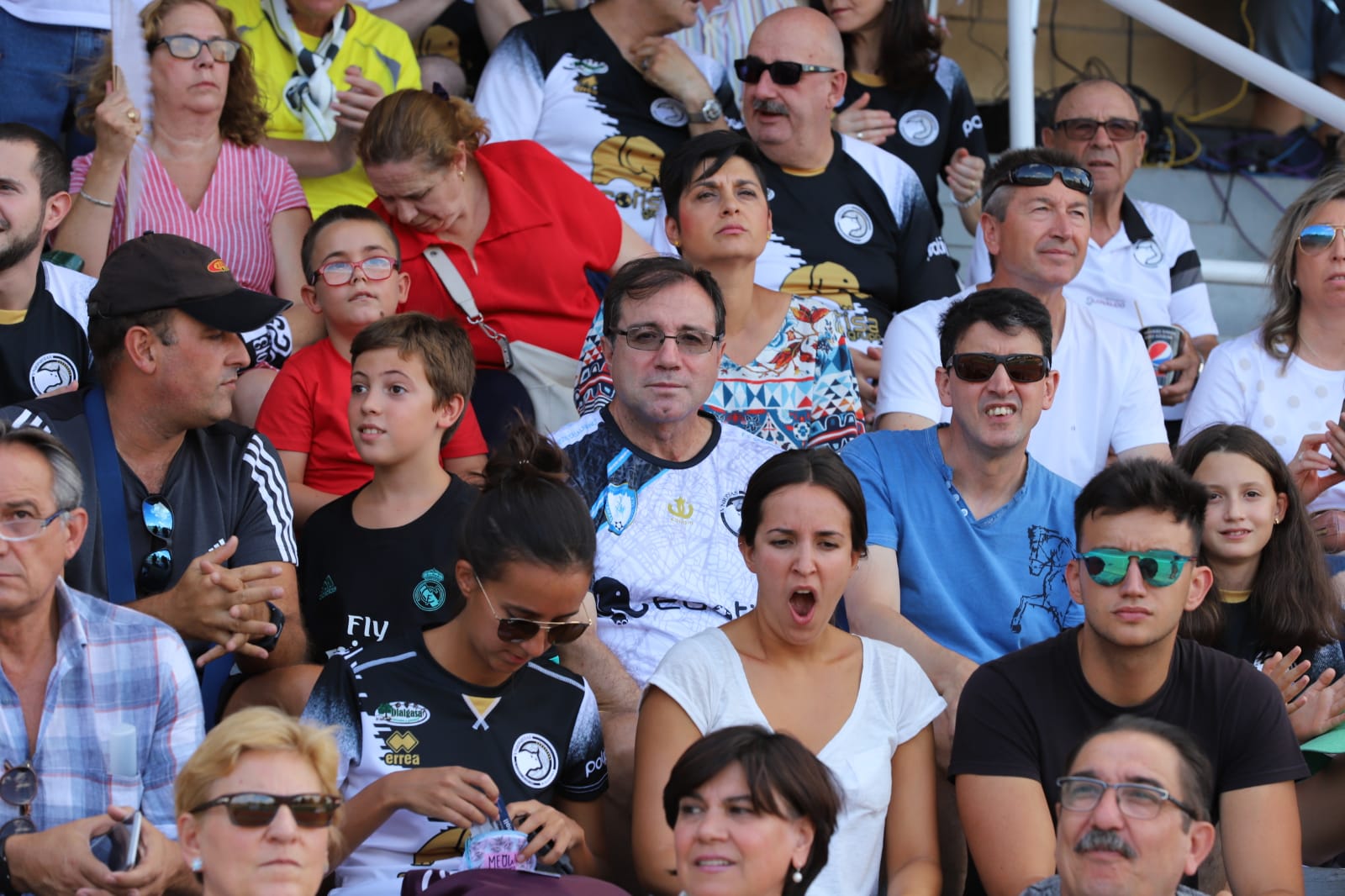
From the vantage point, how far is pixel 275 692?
10.7 ft

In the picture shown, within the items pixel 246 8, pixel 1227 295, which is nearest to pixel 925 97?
pixel 1227 295

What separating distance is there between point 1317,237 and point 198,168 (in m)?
3.02

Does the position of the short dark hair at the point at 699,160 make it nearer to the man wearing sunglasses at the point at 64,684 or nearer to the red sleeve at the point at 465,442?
the red sleeve at the point at 465,442

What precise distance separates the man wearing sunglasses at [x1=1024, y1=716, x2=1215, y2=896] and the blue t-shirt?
960 millimetres

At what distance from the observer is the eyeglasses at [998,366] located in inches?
149

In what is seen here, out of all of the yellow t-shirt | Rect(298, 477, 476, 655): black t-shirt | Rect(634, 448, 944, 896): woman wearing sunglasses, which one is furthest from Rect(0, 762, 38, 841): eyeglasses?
the yellow t-shirt

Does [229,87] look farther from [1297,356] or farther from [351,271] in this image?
[1297,356]

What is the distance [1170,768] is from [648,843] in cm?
90

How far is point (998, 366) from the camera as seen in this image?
3.78 metres

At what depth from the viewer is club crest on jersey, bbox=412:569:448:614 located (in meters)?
3.54

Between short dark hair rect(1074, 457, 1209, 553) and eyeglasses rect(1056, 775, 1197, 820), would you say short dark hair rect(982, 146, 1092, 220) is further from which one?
eyeglasses rect(1056, 775, 1197, 820)

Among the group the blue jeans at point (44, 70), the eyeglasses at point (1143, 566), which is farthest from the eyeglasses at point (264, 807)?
the blue jeans at point (44, 70)

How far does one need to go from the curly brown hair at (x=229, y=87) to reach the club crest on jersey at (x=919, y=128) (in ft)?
7.02

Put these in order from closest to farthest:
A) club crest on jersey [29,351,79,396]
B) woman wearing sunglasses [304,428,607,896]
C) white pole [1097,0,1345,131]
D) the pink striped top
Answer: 1. woman wearing sunglasses [304,428,607,896]
2. club crest on jersey [29,351,79,396]
3. the pink striped top
4. white pole [1097,0,1345,131]
